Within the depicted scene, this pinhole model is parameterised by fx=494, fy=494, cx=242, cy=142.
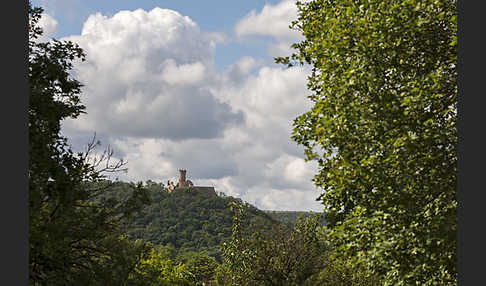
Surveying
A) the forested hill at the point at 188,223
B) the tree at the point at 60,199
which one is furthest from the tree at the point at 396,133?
the forested hill at the point at 188,223

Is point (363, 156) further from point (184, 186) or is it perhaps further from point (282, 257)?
point (184, 186)

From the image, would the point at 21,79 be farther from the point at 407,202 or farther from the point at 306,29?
the point at 306,29

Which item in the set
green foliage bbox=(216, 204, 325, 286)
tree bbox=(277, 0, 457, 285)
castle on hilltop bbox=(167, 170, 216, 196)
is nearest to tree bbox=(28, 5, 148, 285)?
tree bbox=(277, 0, 457, 285)

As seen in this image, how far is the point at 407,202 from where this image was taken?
934cm

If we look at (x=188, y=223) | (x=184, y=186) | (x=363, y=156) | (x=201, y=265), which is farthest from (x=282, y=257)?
(x=184, y=186)

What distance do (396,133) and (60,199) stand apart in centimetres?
633

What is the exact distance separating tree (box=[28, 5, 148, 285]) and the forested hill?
60491mm

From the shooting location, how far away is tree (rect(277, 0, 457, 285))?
9.03 metres

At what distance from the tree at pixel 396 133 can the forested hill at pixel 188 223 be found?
62504mm

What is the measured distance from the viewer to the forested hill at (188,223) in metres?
76.9

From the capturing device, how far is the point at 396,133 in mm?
9164

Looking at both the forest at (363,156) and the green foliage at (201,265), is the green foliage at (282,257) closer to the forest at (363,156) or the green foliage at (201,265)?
the forest at (363,156)

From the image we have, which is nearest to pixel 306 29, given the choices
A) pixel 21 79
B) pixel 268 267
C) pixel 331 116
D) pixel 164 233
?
pixel 331 116

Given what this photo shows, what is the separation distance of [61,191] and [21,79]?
3.29 meters
